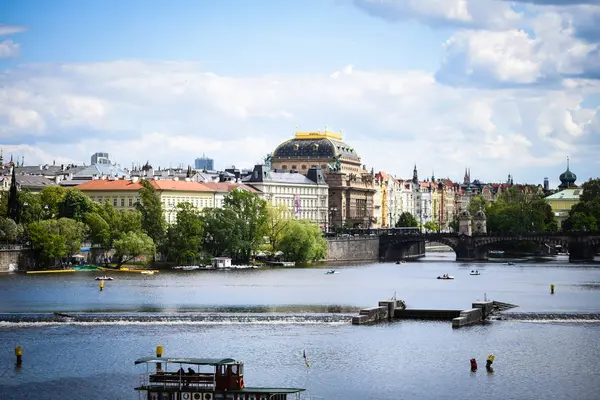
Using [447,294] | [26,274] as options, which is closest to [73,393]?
[447,294]

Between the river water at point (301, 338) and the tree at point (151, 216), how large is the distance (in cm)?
3008

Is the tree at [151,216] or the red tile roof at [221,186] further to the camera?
the red tile roof at [221,186]

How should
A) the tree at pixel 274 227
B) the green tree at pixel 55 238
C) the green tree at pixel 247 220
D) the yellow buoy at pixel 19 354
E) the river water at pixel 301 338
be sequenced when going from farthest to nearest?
the tree at pixel 274 227 < the green tree at pixel 247 220 < the green tree at pixel 55 238 < the yellow buoy at pixel 19 354 < the river water at pixel 301 338

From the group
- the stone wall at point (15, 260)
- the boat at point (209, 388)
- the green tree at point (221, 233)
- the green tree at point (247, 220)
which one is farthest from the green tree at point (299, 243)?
the boat at point (209, 388)

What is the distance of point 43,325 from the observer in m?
74.6

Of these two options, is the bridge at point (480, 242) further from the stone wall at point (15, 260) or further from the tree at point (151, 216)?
the stone wall at point (15, 260)

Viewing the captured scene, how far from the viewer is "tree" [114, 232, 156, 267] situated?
130m

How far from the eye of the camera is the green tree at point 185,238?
13875 cm

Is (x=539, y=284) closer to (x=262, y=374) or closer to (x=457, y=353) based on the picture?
(x=457, y=353)

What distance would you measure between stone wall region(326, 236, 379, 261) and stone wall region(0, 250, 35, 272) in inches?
1976

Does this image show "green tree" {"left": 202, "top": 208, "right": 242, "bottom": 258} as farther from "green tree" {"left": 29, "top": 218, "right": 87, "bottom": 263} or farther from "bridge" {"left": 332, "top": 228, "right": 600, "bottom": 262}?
"bridge" {"left": 332, "top": 228, "right": 600, "bottom": 262}

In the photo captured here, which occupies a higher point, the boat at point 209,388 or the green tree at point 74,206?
the green tree at point 74,206

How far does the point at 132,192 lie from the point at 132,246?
36.9m

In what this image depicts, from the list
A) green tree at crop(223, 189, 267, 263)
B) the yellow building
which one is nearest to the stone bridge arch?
green tree at crop(223, 189, 267, 263)
